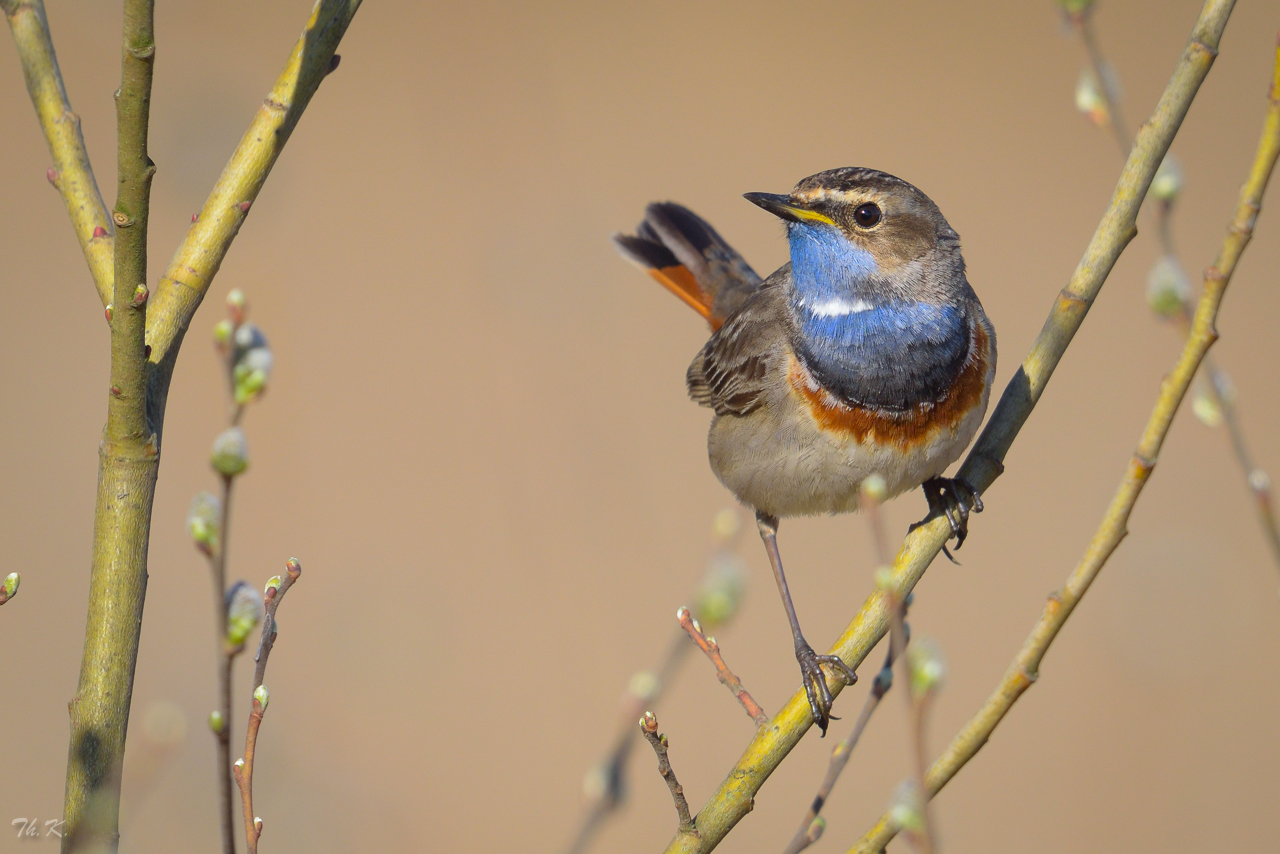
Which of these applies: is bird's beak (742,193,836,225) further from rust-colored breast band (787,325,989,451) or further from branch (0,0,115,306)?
branch (0,0,115,306)

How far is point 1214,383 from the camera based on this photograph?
54.2 inches

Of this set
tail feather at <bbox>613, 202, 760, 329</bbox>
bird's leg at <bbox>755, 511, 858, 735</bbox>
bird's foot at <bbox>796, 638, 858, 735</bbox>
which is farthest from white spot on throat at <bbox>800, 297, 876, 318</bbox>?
tail feather at <bbox>613, 202, 760, 329</bbox>

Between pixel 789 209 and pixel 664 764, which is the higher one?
pixel 789 209

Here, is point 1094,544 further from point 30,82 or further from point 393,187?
point 393,187

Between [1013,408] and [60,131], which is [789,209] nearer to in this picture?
[1013,408]

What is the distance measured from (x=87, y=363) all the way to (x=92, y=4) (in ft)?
19.3

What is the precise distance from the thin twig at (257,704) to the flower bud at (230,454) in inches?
9.9

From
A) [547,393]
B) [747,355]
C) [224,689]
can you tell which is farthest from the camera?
[547,393]

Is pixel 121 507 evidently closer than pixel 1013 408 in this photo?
Yes

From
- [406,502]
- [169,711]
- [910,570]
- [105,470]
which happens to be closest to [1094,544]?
[910,570]

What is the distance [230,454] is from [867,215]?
93.8 inches

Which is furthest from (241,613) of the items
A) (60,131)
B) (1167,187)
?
(1167,187)

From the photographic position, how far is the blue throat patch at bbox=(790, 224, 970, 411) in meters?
3.07

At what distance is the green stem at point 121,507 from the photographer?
4.26 feet
